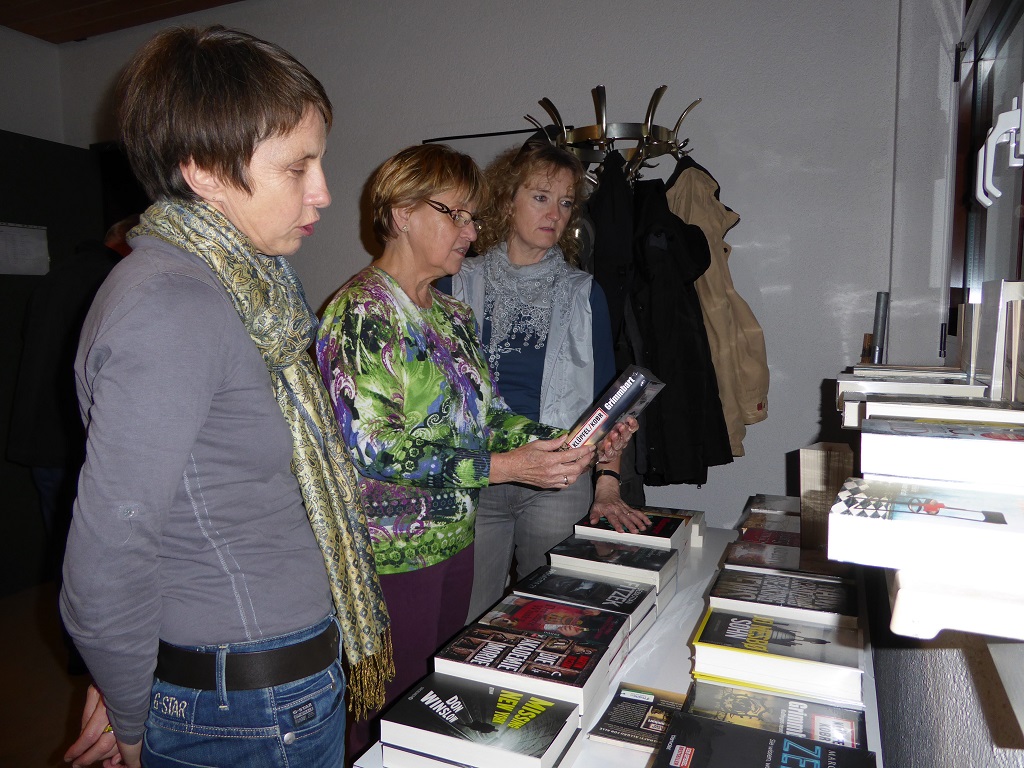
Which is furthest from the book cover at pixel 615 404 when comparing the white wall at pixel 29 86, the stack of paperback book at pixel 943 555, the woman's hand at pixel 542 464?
the white wall at pixel 29 86

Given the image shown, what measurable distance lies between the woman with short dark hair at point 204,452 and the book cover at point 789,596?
0.67m

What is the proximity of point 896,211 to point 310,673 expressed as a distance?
8.86 ft

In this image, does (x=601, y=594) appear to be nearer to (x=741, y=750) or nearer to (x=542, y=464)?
(x=542, y=464)

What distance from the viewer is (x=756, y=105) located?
2.91m

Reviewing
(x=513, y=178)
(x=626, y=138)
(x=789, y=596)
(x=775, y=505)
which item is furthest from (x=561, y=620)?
(x=626, y=138)

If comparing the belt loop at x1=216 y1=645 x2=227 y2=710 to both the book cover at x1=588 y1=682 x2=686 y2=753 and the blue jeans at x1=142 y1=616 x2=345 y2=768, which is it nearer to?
the blue jeans at x1=142 y1=616 x2=345 y2=768

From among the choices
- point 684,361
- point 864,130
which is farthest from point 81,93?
point 864,130

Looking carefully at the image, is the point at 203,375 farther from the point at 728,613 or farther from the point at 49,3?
the point at 49,3

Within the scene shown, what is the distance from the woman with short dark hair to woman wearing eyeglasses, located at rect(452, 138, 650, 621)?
0.91 metres

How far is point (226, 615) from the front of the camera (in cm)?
81

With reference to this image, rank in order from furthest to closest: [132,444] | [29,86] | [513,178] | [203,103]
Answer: [29,86] → [513,178] → [203,103] → [132,444]

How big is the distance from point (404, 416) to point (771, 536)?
905mm

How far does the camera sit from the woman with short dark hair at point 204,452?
2.27 ft

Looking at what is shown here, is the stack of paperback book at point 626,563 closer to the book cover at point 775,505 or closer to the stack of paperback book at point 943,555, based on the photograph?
the book cover at point 775,505
